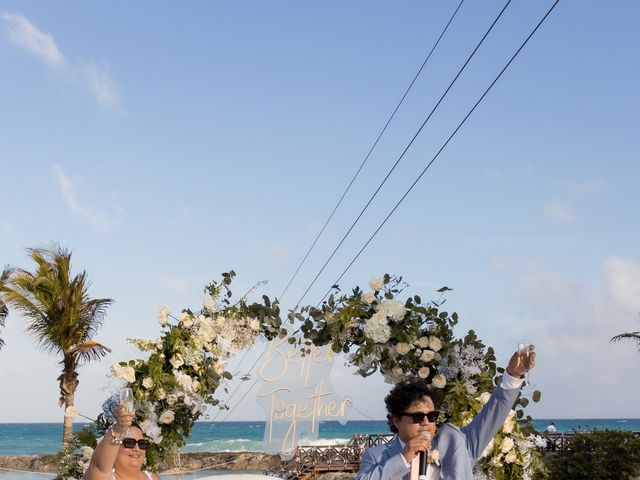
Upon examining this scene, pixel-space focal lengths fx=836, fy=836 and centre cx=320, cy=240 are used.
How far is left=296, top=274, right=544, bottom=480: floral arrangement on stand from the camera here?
5918 millimetres

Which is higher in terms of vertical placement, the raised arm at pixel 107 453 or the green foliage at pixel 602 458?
the green foliage at pixel 602 458

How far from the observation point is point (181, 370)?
645cm

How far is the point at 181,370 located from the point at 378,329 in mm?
1572

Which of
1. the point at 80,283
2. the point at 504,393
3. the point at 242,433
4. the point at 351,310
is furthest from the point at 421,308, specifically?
the point at 242,433

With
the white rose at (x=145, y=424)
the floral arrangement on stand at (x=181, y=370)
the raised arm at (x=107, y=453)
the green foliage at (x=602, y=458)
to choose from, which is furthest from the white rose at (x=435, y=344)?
the green foliage at (x=602, y=458)

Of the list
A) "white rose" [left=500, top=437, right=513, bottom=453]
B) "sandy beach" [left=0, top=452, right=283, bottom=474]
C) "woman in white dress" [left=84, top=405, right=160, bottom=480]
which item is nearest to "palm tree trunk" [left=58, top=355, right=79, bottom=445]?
"woman in white dress" [left=84, top=405, right=160, bottom=480]

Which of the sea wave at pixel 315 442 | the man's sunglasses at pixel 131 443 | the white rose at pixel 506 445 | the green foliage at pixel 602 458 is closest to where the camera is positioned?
the man's sunglasses at pixel 131 443

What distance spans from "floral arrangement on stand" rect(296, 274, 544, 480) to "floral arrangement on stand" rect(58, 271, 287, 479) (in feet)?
2.53

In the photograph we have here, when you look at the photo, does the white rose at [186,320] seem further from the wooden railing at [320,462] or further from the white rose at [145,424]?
the wooden railing at [320,462]

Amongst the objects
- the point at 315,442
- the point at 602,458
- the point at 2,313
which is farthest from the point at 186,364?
the point at 315,442

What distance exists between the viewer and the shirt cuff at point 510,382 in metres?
4.34

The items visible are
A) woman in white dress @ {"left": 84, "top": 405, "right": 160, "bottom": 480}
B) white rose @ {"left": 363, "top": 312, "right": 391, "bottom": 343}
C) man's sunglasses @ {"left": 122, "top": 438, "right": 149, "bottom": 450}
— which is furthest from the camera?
white rose @ {"left": 363, "top": 312, "right": 391, "bottom": 343}

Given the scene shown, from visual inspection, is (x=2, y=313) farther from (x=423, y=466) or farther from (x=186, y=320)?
(x=423, y=466)

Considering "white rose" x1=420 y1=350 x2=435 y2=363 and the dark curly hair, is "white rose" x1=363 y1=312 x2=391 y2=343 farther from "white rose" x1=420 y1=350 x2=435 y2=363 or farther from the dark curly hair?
the dark curly hair
